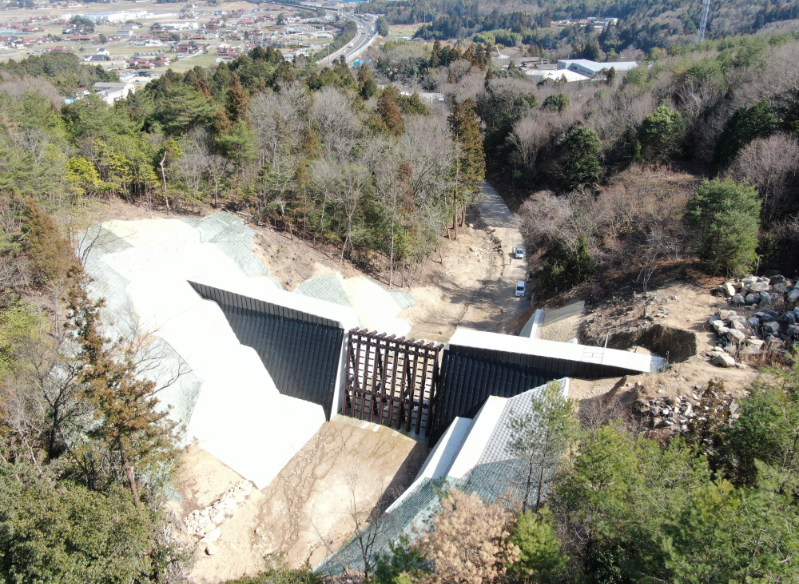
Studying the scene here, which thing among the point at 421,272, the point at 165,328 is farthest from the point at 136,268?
the point at 421,272

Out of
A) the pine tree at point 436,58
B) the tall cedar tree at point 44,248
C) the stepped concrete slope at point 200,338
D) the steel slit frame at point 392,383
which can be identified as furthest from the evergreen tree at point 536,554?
the pine tree at point 436,58

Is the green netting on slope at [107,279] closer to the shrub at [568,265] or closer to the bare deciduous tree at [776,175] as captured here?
the shrub at [568,265]

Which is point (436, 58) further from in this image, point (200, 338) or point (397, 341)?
point (200, 338)

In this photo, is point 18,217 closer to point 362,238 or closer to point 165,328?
point 165,328

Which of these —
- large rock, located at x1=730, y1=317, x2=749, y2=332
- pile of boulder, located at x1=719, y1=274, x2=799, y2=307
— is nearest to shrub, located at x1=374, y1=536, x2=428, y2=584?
large rock, located at x1=730, y1=317, x2=749, y2=332

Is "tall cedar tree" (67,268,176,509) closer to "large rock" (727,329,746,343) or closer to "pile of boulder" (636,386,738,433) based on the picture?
"pile of boulder" (636,386,738,433)

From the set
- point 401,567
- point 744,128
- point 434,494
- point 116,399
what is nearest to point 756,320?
point 434,494
